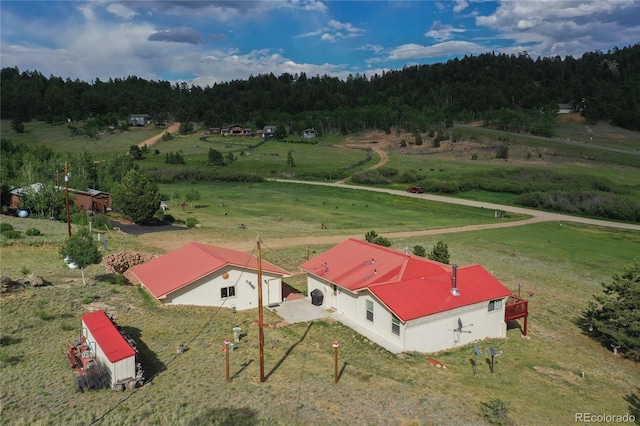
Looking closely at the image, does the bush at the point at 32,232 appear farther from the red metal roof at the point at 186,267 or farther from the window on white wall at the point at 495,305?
the window on white wall at the point at 495,305

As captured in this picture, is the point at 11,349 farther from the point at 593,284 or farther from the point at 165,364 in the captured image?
the point at 593,284

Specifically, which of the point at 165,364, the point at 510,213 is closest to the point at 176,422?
the point at 165,364

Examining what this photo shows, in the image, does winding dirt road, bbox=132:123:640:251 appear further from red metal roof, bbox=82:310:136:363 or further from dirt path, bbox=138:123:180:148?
dirt path, bbox=138:123:180:148

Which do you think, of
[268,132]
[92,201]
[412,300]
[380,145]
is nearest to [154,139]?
[268,132]

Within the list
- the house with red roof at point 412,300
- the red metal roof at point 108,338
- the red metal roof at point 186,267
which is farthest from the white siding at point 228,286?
the red metal roof at point 108,338

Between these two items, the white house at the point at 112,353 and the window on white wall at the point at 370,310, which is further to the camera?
the window on white wall at the point at 370,310

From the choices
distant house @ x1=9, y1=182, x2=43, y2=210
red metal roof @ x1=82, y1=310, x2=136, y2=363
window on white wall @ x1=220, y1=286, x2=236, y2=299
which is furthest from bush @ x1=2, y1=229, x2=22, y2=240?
red metal roof @ x1=82, y1=310, x2=136, y2=363
